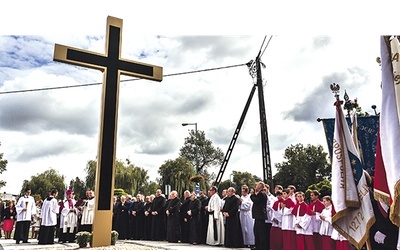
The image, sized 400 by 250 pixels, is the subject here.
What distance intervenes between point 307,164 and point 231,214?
104 ft

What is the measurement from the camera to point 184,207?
40.8ft

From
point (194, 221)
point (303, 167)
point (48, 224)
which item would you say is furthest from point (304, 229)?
point (303, 167)

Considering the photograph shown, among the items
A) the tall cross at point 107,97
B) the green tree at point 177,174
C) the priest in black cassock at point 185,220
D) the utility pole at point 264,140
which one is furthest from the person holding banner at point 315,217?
the green tree at point 177,174

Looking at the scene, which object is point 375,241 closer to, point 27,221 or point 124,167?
point 27,221

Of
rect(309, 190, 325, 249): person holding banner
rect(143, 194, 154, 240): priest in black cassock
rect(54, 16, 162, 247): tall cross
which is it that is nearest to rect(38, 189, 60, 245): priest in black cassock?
rect(143, 194, 154, 240): priest in black cassock

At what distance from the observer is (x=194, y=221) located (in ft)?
38.7

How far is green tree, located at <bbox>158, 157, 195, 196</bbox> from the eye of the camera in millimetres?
36125

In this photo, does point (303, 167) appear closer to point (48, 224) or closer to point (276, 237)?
point (276, 237)

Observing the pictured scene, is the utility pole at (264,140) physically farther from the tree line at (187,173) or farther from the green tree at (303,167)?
the green tree at (303,167)

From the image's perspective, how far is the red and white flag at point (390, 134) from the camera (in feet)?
8.32

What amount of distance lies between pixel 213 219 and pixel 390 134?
9294mm

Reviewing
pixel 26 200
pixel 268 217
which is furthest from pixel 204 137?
pixel 268 217

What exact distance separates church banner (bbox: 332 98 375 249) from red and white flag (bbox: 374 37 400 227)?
38.7 inches

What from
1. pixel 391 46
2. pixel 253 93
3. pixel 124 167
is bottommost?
pixel 391 46
